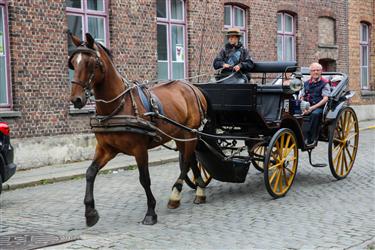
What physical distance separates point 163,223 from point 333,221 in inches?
81.1

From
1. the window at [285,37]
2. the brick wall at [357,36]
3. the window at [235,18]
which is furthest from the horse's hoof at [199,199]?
the brick wall at [357,36]

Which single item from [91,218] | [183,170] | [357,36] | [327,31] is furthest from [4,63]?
[357,36]

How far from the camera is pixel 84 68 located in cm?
655

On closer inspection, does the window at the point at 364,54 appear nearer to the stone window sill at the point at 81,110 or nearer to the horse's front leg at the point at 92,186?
the stone window sill at the point at 81,110

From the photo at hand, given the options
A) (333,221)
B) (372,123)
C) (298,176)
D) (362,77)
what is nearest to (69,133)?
(298,176)

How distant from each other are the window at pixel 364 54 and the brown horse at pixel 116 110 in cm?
1913

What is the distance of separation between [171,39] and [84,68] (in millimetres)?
9927

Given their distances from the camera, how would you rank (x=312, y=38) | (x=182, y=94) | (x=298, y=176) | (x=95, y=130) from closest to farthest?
1. (x=95, y=130)
2. (x=182, y=94)
3. (x=298, y=176)
4. (x=312, y=38)

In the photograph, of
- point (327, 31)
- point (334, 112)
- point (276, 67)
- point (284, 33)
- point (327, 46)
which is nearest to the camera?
point (276, 67)

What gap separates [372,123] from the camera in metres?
22.7

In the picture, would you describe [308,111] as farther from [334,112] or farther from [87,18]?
[87,18]

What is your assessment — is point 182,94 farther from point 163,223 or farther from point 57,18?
point 57,18

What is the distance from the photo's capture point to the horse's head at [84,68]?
21.2 ft

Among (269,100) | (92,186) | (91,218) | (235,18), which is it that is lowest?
(91,218)
